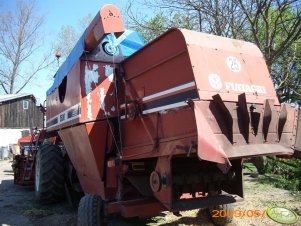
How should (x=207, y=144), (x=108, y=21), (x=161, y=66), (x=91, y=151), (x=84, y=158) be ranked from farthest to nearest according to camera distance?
(x=84, y=158), (x=91, y=151), (x=108, y=21), (x=161, y=66), (x=207, y=144)

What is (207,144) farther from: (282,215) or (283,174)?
(283,174)

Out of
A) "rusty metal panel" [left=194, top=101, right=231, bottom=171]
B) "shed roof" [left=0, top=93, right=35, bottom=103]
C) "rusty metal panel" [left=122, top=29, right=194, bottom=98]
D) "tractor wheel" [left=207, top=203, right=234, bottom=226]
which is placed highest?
"shed roof" [left=0, top=93, right=35, bottom=103]

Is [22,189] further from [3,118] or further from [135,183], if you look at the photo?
[3,118]

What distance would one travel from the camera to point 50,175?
7562 mm

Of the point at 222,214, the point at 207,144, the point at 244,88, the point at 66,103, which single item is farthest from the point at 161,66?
the point at 66,103

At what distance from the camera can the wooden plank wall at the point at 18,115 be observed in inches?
1486

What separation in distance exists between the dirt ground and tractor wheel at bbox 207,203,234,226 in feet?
0.55

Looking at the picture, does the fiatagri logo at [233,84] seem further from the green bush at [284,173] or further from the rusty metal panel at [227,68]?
the green bush at [284,173]

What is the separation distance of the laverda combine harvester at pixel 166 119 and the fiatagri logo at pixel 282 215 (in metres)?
0.96

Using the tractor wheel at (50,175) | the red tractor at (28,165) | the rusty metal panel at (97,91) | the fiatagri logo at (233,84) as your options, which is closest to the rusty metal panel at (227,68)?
the fiatagri logo at (233,84)

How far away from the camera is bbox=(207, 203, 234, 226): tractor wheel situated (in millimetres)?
5922

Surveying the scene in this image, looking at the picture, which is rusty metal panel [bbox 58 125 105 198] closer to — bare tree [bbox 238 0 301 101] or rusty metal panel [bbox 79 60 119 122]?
rusty metal panel [bbox 79 60 119 122]

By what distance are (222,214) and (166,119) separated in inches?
90.3

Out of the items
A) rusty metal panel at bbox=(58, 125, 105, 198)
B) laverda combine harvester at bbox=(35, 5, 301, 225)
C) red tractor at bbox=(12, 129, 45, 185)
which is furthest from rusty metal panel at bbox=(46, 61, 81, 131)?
red tractor at bbox=(12, 129, 45, 185)
